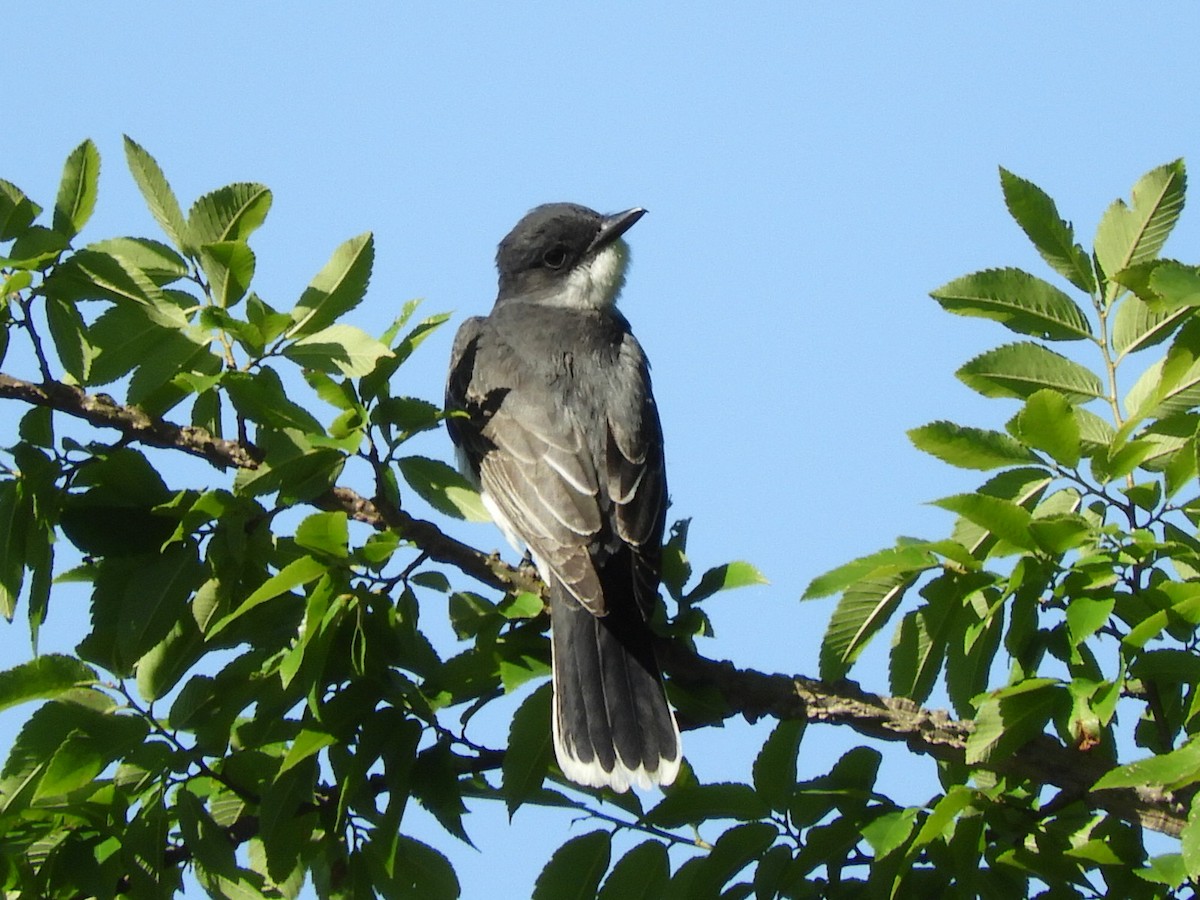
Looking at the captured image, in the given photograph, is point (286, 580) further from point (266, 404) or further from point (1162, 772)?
point (1162, 772)

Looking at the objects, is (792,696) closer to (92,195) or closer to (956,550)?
(956,550)

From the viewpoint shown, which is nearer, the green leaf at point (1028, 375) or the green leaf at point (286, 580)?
the green leaf at point (286, 580)

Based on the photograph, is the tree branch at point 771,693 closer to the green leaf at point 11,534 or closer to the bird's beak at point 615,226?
the green leaf at point 11,534

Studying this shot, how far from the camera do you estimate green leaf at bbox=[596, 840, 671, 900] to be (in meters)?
3.25

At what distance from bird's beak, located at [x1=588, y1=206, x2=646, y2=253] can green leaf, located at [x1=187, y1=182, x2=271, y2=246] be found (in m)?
3.99

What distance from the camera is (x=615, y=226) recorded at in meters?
7.48

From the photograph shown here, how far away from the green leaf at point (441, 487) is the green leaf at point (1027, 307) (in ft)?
4.34

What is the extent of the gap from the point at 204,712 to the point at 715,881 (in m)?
1.30

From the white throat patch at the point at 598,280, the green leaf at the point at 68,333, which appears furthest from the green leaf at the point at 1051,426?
the white throat patch at the point at 598,280

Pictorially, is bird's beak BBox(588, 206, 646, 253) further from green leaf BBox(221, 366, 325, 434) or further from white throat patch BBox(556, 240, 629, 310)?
green leaf BBox(221, 366, 325, 434)

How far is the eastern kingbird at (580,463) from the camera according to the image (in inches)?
166

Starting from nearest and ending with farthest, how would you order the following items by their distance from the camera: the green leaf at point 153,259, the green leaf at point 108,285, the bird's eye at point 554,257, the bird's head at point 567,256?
the green leaf at point 108,285, the green leaf at point 153,259, the bird's head at point 567,256, the bird's eye at point 554,257

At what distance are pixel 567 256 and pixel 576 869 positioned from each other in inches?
186

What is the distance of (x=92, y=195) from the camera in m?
3.64
